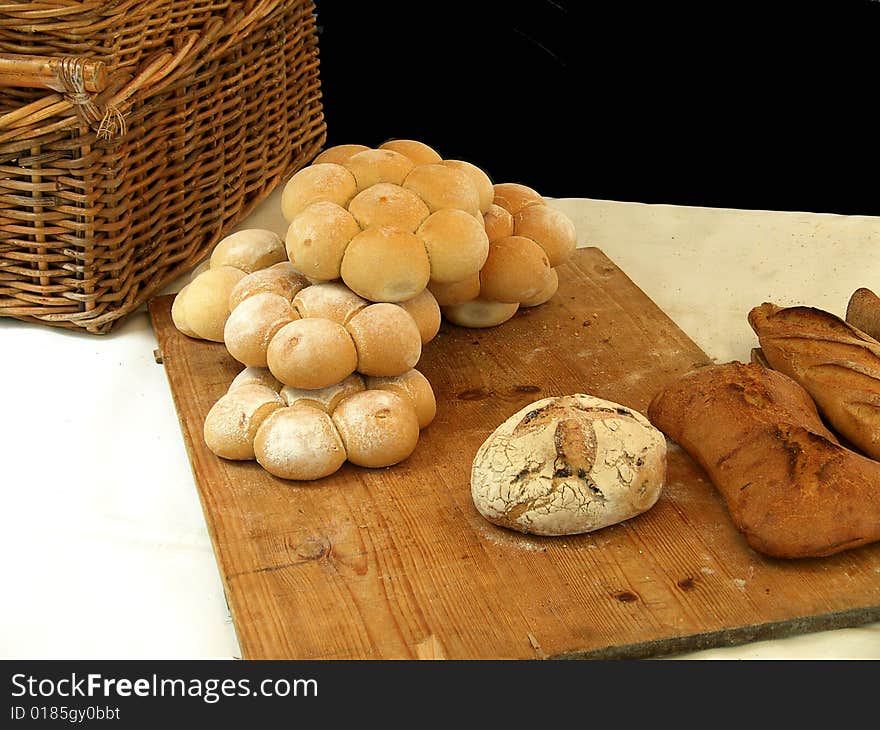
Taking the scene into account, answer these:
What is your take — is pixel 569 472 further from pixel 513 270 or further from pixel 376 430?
pixel 513 270

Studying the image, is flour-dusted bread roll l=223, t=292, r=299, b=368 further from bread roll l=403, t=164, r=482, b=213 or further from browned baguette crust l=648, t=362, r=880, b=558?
browned baguette crust l=648, t=362, r=880, b=558

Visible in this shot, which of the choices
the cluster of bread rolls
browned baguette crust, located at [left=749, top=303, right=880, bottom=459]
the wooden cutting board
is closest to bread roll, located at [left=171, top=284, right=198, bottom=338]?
the cluster of bread rolls

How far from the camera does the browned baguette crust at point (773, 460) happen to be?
974 millimetres

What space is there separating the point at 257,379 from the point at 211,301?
0.53 ft

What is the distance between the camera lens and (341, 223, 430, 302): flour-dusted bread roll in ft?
3.80

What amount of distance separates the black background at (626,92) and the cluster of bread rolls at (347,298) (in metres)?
0.83

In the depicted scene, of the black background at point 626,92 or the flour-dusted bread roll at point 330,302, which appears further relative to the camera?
the black background at point 626,92

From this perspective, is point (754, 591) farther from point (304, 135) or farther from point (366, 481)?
point (304, 135)

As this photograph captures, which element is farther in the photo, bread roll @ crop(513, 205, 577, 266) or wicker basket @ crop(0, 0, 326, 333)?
bread roll @ crop(513, 205, 577, 266)

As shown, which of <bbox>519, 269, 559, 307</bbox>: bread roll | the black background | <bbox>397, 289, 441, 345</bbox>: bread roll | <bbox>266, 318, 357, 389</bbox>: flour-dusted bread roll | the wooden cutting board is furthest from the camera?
the black background

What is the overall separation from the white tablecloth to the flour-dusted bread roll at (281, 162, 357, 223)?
0.90ft

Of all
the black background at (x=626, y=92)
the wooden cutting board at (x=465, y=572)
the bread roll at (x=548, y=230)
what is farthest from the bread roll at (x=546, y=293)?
the black background at (x=626, y=92)

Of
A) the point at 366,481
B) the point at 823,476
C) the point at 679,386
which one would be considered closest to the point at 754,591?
the point at 823,476

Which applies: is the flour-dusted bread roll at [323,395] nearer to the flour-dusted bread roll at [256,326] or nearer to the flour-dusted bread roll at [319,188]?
the flour-dusted bread roll at [256,326]
